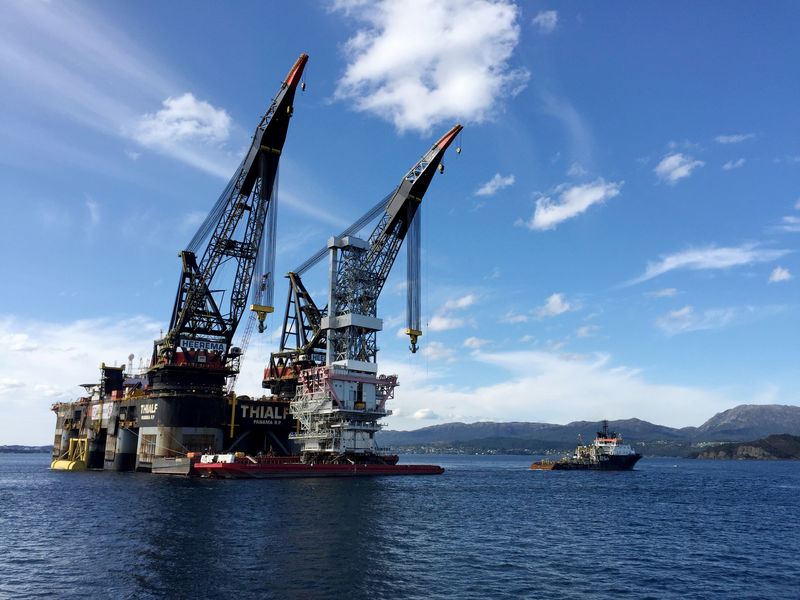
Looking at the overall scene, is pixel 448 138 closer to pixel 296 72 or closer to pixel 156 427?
pixel 296 72

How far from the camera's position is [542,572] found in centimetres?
3447

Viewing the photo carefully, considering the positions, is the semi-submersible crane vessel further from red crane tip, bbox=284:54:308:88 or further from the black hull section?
the black hull section

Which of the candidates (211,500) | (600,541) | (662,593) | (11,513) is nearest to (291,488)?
(211,500)

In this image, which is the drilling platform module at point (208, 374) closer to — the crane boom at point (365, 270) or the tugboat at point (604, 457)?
the crane boom at point (365, 270)

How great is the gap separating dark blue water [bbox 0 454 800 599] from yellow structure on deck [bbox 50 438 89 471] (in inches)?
2220

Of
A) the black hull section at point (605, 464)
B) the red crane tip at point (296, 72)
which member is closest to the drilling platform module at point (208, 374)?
the red crane tip at point (296, 72)

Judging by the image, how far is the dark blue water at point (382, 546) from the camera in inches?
1206

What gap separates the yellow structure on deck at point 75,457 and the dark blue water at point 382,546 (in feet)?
185

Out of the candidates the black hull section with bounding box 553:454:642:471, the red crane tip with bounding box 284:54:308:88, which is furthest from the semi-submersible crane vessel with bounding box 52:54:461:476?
the black hull section with bounding box 553:454:642:471

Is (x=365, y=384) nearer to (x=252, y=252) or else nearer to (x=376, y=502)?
(x=252, y=252)

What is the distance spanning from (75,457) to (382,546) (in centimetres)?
11575

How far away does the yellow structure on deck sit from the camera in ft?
415

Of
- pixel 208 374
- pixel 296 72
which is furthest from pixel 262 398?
pixel 296 72

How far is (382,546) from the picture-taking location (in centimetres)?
4053
